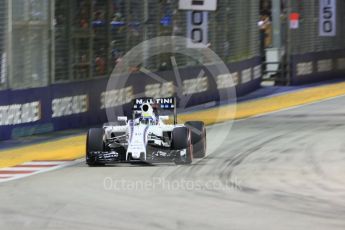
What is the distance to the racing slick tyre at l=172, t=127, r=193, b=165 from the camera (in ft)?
40.7

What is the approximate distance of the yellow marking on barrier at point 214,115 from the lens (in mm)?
14391

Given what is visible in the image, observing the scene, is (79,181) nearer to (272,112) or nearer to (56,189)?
(56,189)

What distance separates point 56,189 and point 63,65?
26.8 feet

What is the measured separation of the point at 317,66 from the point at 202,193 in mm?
22851

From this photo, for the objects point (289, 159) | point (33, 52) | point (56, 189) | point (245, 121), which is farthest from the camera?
point (245, 121)

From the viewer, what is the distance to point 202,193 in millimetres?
10570

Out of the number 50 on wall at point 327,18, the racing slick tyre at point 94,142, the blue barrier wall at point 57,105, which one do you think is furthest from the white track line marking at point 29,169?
the number 50 on wall at point 327,18

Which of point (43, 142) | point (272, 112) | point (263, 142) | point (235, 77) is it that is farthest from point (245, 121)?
point (235, 77)

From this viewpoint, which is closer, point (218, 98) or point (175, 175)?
point (175, 175)

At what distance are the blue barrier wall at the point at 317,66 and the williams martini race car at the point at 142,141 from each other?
726 inches

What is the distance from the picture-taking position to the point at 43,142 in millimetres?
16391

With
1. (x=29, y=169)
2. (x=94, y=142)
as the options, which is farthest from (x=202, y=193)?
(x=29, y=169)

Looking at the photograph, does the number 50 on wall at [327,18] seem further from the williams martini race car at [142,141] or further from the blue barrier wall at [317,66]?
the williams martini race car at [142,141]

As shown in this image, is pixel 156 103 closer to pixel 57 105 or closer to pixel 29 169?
pixel 29 169
